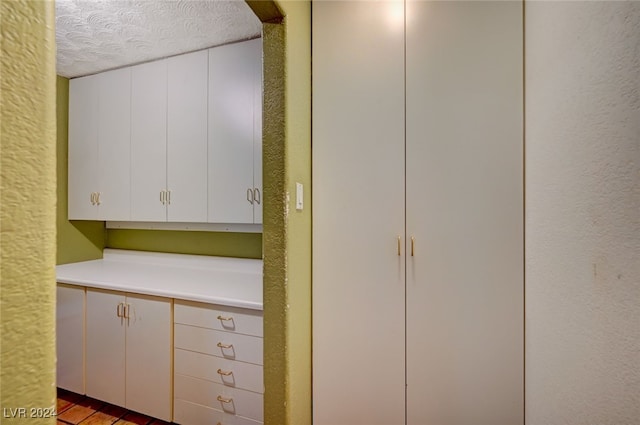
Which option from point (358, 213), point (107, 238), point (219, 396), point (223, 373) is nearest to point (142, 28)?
point (358, 213)

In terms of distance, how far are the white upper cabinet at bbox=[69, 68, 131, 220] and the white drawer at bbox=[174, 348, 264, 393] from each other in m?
1.20

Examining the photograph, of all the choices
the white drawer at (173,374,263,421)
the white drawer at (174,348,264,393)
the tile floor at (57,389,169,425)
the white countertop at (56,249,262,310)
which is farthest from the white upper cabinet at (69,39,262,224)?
the tile floor at (57,389,169,425)

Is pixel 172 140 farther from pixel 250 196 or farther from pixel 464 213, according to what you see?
pixel 464 213

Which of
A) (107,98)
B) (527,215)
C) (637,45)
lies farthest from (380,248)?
(107,98)

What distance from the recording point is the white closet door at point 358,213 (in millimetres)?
1370

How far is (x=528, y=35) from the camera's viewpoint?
1179 millimetres

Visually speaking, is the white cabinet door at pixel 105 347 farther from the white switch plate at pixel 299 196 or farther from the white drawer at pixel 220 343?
the white switch plate at pixel 299 196

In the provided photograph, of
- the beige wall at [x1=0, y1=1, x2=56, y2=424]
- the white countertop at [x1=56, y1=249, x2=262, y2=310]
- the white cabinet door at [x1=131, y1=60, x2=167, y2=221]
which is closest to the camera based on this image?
the beige wall at [x1=0, y1=1, x2=56, y2=424]

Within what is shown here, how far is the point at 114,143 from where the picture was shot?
2.26 metres

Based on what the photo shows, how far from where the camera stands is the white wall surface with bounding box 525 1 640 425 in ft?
1.73

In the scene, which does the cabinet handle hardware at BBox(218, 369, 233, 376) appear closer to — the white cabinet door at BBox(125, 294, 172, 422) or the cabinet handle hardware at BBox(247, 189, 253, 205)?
the white cabinet door at BBox(125, 294, 172, 422)

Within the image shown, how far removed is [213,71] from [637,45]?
6.68 ft

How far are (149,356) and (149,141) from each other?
4.79 ft

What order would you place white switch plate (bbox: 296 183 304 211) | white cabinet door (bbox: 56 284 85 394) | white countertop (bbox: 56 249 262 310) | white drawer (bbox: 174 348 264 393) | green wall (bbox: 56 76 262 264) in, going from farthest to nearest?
green wall (bbox: 56 76 262 264) → white cabinet door (bbox: 56 284 85 394) → white countertop (bbox: 56 249 262 310) → white drawer (bbox: 174 348 264 393) → white switch plate (bbox: 296 183 304 211)
